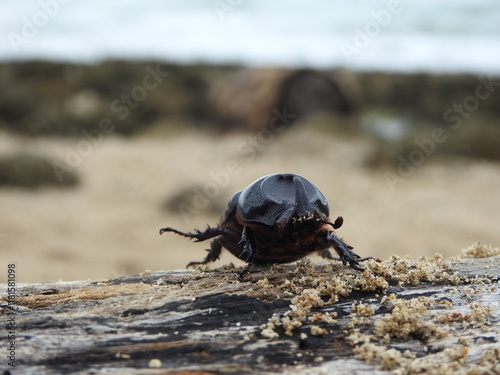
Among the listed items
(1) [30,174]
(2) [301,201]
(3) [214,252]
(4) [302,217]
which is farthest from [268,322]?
(1) [30,174]

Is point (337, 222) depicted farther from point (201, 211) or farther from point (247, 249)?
point (201, 211)

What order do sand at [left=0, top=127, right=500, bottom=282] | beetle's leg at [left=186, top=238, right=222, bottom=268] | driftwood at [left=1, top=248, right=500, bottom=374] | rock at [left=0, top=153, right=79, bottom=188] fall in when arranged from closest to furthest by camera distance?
1. driftwood at [left=1, top=248, right=500, bottom=374]
2. beetle's leg at [left=186, top=238, right=222, bottom=268]
3. sand at [left=0, top=127, right=500, bottom=282]
4. rock at [left=0, top=153, right=79, bottom=188]

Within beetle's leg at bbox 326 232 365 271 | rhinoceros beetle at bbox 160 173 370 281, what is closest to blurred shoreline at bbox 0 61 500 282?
rhinoceros beetle at bbox 160 173 370 281

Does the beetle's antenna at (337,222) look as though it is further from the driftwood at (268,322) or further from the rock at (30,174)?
the rock at (30,174)

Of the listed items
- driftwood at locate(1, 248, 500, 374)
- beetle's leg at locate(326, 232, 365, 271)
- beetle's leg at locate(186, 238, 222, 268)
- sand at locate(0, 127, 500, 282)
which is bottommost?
driftwood at locate(1, 248, 500, 374)

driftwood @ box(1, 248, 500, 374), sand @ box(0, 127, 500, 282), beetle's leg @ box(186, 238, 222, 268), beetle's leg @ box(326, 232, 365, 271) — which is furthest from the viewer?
sand @ box(0, 127, 500, 282)

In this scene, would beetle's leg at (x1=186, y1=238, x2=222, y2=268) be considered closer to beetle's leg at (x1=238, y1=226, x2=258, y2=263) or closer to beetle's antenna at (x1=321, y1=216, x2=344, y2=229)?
beetle's leg at (x1=238, y1=226, x2=258, y2=263)

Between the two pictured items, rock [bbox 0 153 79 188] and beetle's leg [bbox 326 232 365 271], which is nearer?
beetle's leg [bbox 326 232 365 271]
